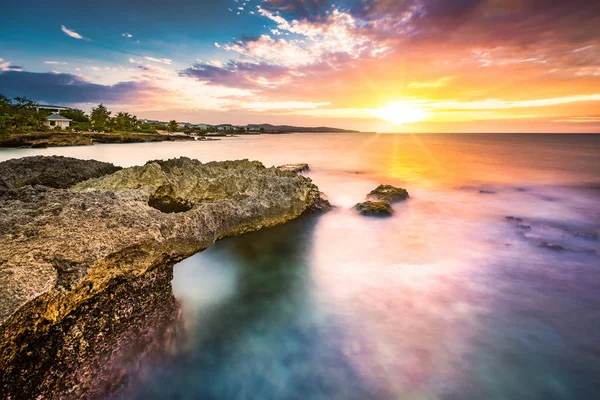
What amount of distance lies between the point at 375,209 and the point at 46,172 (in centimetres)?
882

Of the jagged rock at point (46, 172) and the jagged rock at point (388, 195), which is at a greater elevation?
the jagged rock at point (46, 172)

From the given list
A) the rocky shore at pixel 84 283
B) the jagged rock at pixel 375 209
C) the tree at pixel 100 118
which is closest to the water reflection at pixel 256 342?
the rocky shore at pixel 84 283

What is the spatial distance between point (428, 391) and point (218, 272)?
4.14 metres

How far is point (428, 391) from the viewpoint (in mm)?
3822

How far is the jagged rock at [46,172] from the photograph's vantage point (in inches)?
244

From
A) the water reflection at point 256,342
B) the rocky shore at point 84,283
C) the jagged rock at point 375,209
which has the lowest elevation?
the water reflection at point 256,342

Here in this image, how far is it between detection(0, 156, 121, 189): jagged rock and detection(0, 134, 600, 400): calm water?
3.32 m

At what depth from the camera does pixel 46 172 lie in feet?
21.1

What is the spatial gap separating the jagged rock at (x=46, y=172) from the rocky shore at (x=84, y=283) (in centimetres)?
217

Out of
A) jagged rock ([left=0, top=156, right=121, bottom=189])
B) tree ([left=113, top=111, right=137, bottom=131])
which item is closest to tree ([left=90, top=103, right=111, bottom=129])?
tree ([left=113, top=111, right=137, bottom=131])

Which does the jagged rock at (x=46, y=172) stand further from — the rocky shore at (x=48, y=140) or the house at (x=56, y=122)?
the house at (x=56, y=122)

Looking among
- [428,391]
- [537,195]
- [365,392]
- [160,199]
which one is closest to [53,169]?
[160,199]

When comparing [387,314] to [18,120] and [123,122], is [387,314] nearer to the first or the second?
[18,120]

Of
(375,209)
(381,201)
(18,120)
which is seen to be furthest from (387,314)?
(18,120)
